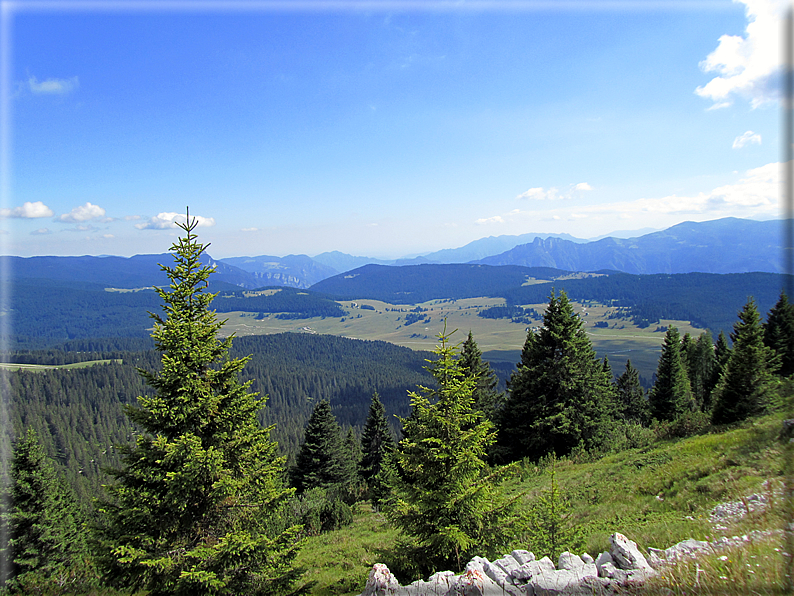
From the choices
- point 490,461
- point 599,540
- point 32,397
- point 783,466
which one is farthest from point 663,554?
point 32,397

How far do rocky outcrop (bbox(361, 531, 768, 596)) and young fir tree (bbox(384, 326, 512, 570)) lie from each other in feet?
4.94

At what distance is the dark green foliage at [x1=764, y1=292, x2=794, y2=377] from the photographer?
3575cm

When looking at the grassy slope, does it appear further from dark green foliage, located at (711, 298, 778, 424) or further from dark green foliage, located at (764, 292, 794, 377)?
dark green foliage, located at (764, 292, 794, 377)

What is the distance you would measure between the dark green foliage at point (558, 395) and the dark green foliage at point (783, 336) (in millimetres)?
23471

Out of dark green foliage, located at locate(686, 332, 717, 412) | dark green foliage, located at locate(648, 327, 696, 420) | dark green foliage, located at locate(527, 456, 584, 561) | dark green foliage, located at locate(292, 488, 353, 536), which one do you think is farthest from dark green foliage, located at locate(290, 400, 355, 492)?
dark green foliage, located at locate(686, 332, 717, 412)

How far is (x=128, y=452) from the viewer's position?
8.86 meters

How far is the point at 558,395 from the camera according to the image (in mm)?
24781

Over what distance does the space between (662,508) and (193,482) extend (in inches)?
496

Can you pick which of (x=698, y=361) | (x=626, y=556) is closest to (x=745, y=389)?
(x=626, y=556)

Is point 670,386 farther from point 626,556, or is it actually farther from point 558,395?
point 626,556

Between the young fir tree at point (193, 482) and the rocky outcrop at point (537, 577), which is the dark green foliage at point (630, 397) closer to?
the rocky outcrop at point (537, 577)

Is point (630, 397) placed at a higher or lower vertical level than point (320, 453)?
higher

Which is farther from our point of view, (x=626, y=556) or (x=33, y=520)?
(x=33, y=520)

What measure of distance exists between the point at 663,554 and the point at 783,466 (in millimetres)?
7524
